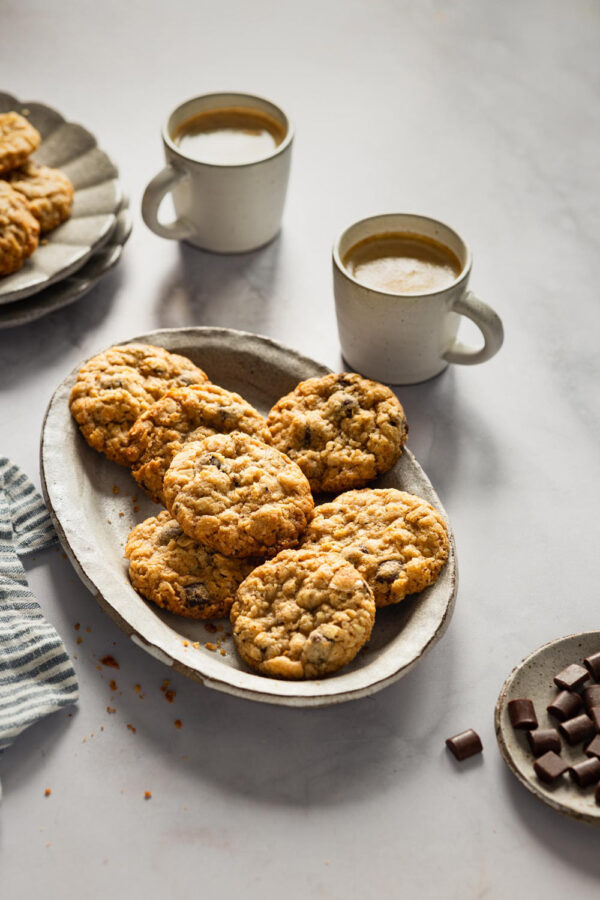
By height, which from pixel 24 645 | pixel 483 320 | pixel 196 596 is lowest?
pixel 24 645

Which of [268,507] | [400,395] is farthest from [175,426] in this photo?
[400,395]

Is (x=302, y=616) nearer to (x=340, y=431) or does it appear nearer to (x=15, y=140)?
(x=340, y=431)

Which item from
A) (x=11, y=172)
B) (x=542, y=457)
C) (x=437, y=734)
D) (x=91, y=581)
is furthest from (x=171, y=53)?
(x=437, y=734)

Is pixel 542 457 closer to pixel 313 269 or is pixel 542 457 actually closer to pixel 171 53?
pixel 313 269

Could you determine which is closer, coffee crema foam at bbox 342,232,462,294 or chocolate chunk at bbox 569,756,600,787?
chocolate chunk at bbox 569,756,600,787

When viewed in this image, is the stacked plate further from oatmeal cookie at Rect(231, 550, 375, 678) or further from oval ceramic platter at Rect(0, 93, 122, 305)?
oatmeal cookie at Rect(231, 550, 375, 678)

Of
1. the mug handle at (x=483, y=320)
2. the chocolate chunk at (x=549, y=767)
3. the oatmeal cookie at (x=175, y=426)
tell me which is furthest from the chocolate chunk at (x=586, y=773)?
the mug handle at (x=483, y=320)

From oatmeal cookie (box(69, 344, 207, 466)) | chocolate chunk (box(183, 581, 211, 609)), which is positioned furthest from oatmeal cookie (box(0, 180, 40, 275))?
chocolate chunk (box(183, 581, 211, 609))

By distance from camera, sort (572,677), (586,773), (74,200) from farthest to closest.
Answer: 1. (74,200)
2. (572,677)
3. (586,773)
